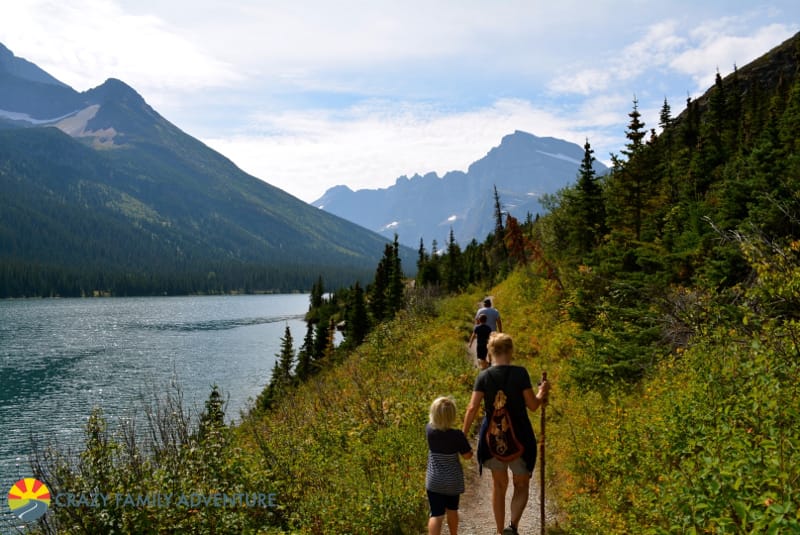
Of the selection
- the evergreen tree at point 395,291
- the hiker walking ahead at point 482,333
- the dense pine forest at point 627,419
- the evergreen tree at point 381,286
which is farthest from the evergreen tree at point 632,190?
the evergreen tree at point 381,286

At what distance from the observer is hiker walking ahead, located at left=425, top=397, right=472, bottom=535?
590 centimetres

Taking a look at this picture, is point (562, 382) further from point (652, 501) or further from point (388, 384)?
point (652, 501)

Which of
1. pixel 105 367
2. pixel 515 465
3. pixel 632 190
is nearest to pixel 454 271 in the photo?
pixel 105 367

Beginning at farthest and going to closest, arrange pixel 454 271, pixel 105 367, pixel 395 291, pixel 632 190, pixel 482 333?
pixel 454 271
pixel 395 291
pixel 105 367
pixel 632 190
pixel 482 333

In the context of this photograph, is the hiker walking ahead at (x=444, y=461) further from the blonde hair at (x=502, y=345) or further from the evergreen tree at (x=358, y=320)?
the evergreen tree at (x=358, y=320)

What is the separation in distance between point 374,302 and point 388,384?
45618 millimetres

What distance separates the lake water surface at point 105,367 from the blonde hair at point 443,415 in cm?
746

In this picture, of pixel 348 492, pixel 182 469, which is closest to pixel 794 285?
pixel 348 492

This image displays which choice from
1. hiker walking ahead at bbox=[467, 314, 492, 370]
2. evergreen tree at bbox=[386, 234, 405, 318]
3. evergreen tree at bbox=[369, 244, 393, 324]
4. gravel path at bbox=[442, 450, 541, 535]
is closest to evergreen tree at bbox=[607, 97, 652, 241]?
hiker walking ahead at bbox=[467, 314, 492, 370]

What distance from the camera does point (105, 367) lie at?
55.3 m

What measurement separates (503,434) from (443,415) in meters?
0.72

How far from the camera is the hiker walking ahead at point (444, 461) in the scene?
590 centimetres

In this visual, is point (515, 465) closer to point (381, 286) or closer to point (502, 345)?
point (502, 345)

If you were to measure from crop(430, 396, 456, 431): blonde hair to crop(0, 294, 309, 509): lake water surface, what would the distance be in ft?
24.5
